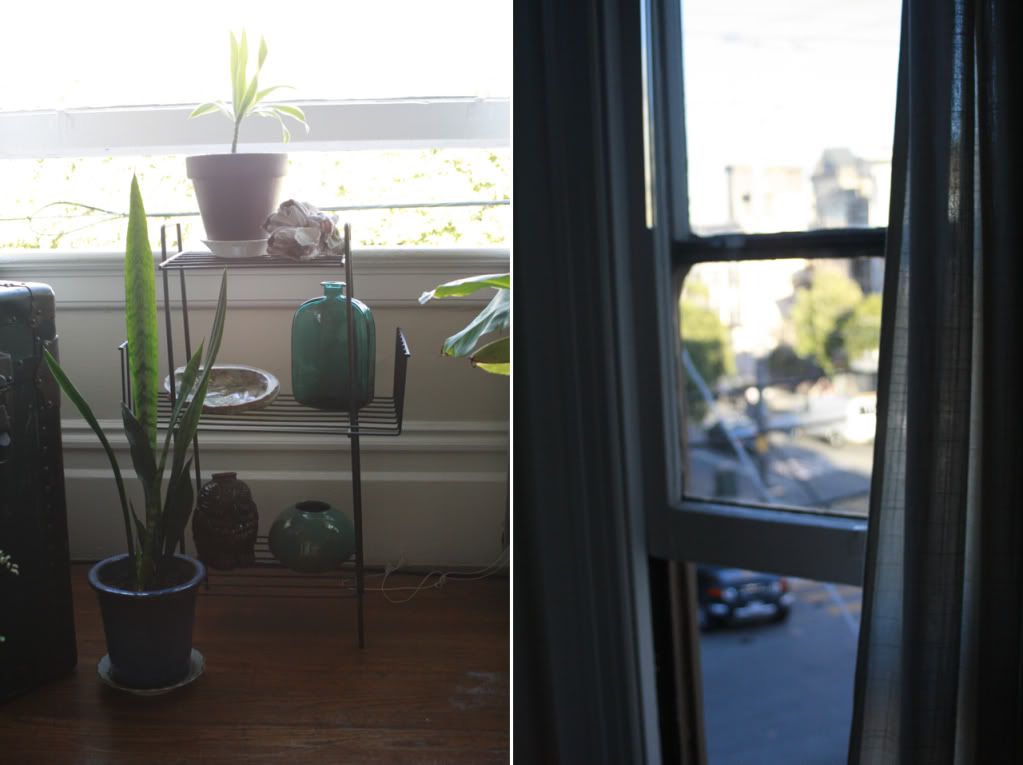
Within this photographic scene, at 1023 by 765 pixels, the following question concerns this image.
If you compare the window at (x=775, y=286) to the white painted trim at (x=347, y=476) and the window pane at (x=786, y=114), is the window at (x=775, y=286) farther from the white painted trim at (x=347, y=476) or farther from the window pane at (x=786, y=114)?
the white painted trim at (x=347, y=476)

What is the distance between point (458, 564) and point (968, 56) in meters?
1.32

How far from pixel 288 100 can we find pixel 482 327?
0.78m

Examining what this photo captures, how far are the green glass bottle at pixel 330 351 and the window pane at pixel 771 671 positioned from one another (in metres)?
0.71

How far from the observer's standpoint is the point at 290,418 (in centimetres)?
174

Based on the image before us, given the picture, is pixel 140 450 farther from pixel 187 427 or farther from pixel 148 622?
pixel 148 622

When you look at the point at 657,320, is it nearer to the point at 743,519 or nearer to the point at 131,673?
the point at 743,519

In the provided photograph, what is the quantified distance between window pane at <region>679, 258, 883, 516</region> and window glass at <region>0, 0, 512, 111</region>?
834mm

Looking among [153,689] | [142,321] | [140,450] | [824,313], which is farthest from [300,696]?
[824,313]

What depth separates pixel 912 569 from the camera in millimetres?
836

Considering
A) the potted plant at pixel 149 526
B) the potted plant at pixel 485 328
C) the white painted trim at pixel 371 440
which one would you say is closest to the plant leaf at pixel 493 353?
the potted plant at pixel 485 328

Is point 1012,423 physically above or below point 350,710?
above

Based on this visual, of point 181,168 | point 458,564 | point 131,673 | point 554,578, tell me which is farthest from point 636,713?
point 181,168

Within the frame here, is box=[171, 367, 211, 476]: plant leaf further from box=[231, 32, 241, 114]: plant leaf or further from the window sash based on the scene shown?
the window sash

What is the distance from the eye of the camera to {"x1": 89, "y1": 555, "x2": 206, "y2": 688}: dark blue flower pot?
141 cm
